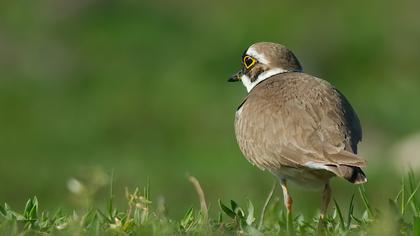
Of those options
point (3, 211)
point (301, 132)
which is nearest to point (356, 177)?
point (301, 132)

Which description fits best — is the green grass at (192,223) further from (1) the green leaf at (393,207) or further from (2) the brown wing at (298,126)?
(2) the brown wing at (298,126)

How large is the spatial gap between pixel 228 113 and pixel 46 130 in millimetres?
2854

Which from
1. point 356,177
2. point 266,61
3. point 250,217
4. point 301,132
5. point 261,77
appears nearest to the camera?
point 356,177

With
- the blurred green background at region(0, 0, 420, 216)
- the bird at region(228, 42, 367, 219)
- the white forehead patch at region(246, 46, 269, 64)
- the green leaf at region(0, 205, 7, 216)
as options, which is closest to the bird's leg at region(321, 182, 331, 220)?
the bird at region(228, 42, 367, 219)

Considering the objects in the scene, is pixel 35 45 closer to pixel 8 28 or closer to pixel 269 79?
pixel 8 28

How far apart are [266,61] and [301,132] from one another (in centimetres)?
164

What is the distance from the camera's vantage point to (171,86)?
19.9 meters

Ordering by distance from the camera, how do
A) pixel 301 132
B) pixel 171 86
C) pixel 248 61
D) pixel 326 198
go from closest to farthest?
pixel 301 132, pixel 326 198, pixel 248 61, pixel 171 86

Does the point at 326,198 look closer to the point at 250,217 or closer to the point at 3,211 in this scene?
the point at 250,217

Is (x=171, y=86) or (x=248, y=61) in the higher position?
(x=248, y=61)

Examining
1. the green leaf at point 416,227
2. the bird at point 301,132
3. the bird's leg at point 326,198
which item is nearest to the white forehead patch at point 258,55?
the bird at point 301,132

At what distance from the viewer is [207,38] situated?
21.7 metres

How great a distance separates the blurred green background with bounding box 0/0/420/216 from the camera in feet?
54.0

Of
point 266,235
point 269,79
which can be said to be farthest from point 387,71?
point 266,235
